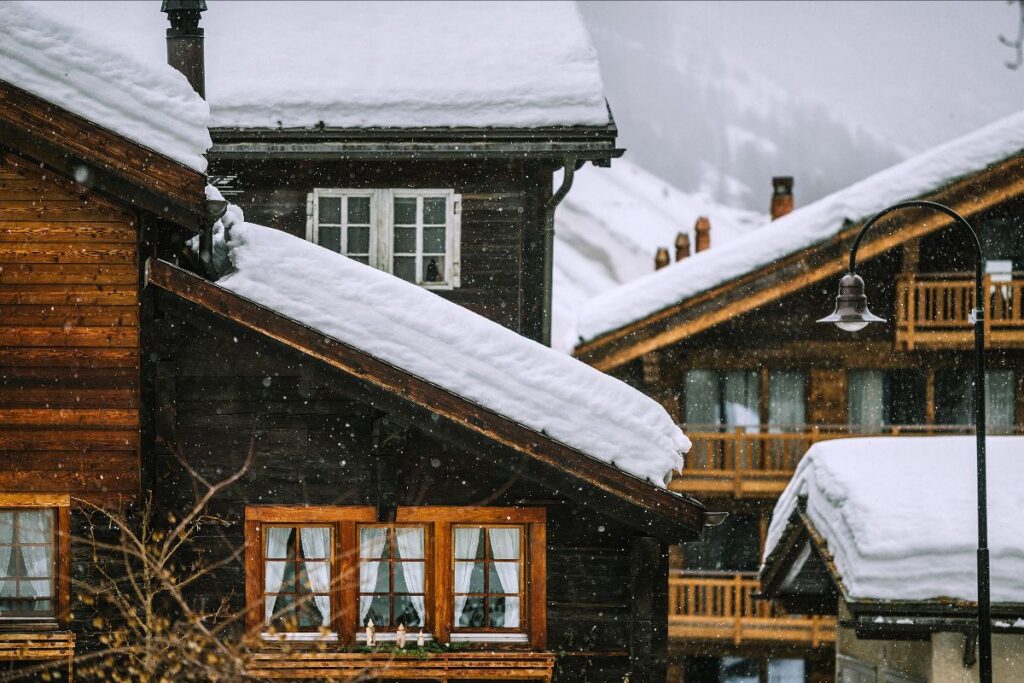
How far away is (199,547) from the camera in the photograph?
1041 centimetres

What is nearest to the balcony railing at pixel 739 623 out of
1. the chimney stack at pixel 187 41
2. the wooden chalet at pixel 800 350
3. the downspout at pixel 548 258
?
the wooden chalet at pixel 800 350

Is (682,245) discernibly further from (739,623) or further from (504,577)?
(504,577)

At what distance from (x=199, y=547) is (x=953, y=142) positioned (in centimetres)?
1374

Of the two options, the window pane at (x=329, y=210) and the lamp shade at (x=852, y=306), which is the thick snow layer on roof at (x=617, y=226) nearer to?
the window pane at (x=329, y=210)

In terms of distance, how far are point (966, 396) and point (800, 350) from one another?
2970 millimetres

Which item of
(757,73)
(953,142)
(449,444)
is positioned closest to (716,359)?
(953,142)

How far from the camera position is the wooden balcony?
19.5 m

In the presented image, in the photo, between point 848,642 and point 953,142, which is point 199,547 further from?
point 953,142

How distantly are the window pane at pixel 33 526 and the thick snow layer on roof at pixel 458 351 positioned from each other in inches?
97.0

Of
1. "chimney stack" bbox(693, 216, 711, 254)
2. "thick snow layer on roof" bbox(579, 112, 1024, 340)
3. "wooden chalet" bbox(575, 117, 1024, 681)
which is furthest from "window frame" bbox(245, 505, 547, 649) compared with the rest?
"chimney stack" bbox(693, 216, 711, 254)

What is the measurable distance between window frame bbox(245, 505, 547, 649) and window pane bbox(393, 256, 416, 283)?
435 centimetres

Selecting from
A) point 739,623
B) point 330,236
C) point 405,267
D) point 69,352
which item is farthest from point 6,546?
point 739,623

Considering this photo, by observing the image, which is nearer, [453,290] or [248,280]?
[248,280]

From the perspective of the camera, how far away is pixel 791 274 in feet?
62.9
